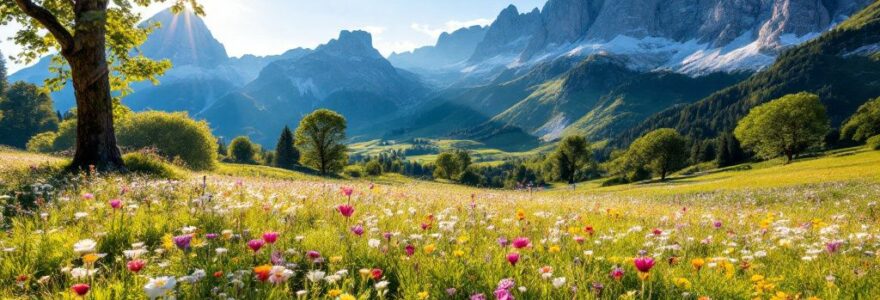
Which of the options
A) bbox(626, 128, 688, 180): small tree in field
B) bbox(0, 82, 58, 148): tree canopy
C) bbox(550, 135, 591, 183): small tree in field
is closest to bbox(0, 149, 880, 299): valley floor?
bbox(626, 128, 688, 180): small tree in field

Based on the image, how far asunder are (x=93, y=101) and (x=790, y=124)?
9889cm

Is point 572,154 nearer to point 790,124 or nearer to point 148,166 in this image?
point 790,124

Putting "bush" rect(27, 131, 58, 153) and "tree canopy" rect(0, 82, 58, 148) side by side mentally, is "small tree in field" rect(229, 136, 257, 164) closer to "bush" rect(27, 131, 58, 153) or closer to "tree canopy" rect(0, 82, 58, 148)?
"tree canopy" rect(0, 82, 58, 148)

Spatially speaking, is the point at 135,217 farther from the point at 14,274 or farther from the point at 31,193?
the point at 31,193

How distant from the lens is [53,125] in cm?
12406

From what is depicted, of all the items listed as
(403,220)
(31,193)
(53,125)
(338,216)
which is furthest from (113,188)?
(53,125)

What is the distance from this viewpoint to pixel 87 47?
1496 cm

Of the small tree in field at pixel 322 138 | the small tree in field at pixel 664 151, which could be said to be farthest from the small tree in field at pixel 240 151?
the small tree in field at pixel 664 151

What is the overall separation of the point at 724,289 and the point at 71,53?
60.7ft

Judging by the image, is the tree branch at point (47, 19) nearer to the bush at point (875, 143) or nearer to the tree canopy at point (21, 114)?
the bush at point (875, 143)

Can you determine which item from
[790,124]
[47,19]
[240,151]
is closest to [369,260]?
[47,19]

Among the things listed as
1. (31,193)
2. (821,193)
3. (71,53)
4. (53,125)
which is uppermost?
(53,125)

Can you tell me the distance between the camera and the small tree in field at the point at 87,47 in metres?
14.5

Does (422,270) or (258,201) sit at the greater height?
(258,201)
